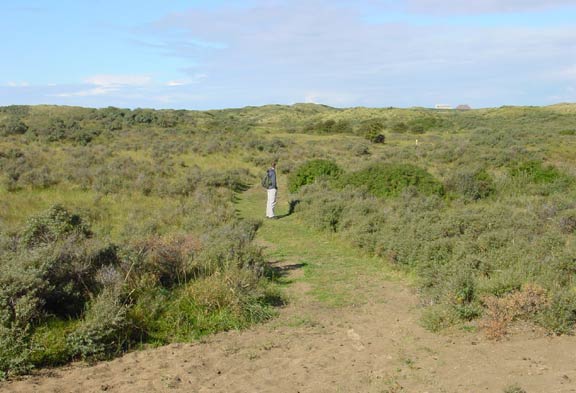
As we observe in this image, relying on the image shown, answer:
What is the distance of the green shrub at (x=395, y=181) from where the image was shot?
16.1 metres

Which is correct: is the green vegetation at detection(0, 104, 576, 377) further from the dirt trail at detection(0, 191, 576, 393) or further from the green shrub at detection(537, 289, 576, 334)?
the dirt trail at detection(0, 191, 576, 393)

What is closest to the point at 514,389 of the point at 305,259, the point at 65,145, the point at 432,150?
the point at 305,259

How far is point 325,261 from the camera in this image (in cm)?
1090

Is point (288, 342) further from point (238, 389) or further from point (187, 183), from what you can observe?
point (187, 183)

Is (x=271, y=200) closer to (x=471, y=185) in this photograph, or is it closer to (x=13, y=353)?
(x=471, y=185)

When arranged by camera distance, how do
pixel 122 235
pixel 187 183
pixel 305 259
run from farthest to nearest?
pixel 187 183 < pixel 122 235 < pixel 305 259

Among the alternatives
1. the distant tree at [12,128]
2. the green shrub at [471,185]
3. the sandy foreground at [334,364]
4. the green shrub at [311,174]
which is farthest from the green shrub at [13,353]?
the distant tree at [12,128]

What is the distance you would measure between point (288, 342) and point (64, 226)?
580 cm

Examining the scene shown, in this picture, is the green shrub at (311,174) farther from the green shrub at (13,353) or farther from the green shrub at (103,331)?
the green shrub at (13,353)

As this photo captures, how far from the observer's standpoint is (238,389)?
17.2 feet

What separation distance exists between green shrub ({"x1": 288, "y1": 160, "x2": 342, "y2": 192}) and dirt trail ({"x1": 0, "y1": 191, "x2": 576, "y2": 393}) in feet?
40.4

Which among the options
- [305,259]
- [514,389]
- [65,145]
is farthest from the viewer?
[65,145]

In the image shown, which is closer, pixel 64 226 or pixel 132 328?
pixel 132 328

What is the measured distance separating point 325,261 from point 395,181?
21.1 feet
